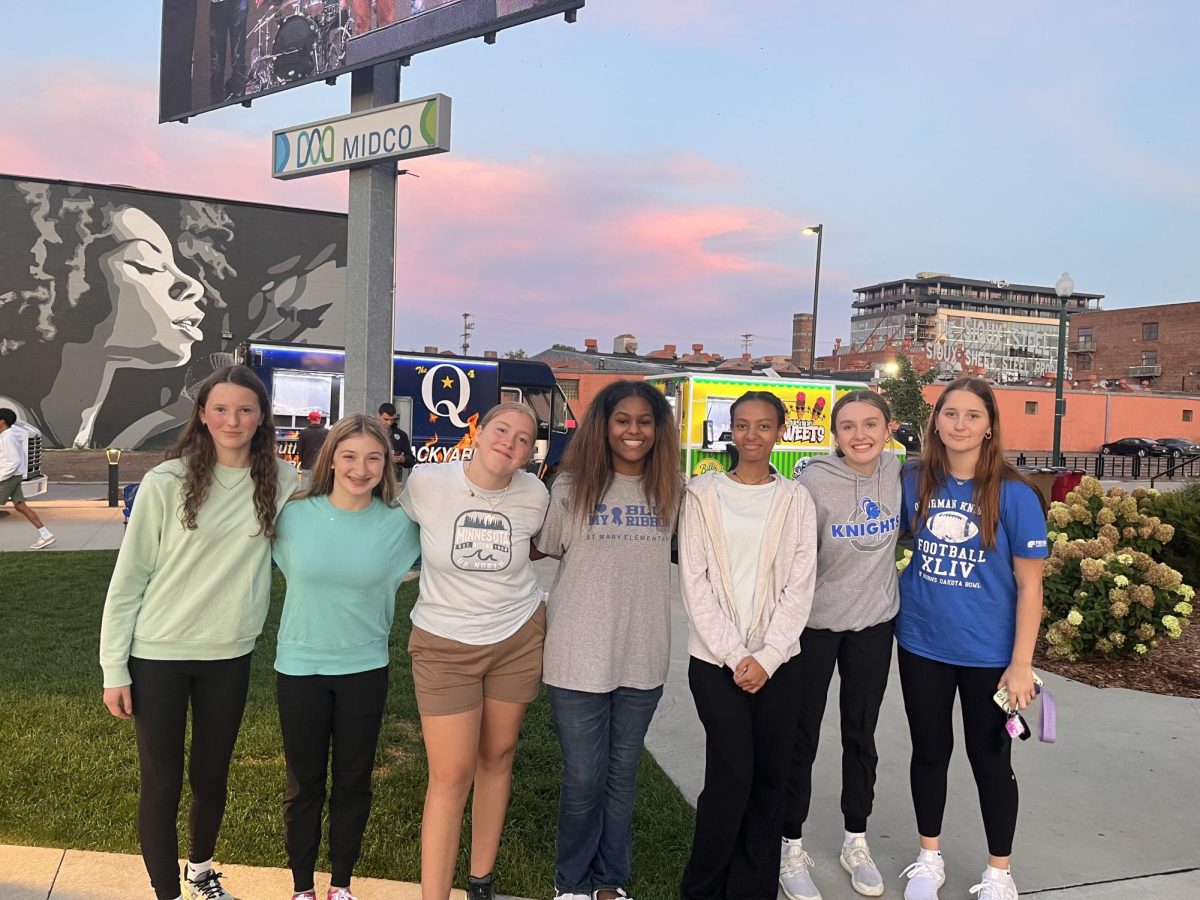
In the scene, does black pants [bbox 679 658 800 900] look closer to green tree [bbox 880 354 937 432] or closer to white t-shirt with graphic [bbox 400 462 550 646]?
white t-shirt with graphic [bbox 400 462 550 646]

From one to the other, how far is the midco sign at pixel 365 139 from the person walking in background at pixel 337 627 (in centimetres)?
436

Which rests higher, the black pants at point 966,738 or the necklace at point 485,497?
the necklace at point 485,497

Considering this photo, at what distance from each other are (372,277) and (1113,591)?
6.07 m

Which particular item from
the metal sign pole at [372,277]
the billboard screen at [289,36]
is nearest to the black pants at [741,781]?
the metal sign pole at [372,277]

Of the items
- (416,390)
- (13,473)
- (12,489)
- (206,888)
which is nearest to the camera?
(206,888)

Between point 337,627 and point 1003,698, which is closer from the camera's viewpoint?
point 337,627

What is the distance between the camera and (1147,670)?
6.08 m

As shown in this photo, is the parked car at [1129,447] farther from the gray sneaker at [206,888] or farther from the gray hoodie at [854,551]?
the gray sneaker at [206,888]

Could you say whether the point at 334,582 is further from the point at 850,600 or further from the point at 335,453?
the point at 850,600

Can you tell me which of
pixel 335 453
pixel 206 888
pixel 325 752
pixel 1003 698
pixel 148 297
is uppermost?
pixel 148 297

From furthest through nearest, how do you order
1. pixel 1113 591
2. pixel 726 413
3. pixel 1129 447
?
1. pixel 1129 447
2. pixel 726 413
3. pixel 1113 591

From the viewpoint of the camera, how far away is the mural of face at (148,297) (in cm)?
2609

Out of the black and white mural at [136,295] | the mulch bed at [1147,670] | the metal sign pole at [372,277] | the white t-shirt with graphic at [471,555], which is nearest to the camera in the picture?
the white t-shirt with graphic at [471,555]

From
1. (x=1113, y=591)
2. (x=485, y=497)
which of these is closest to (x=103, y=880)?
(x=485, y=497)
